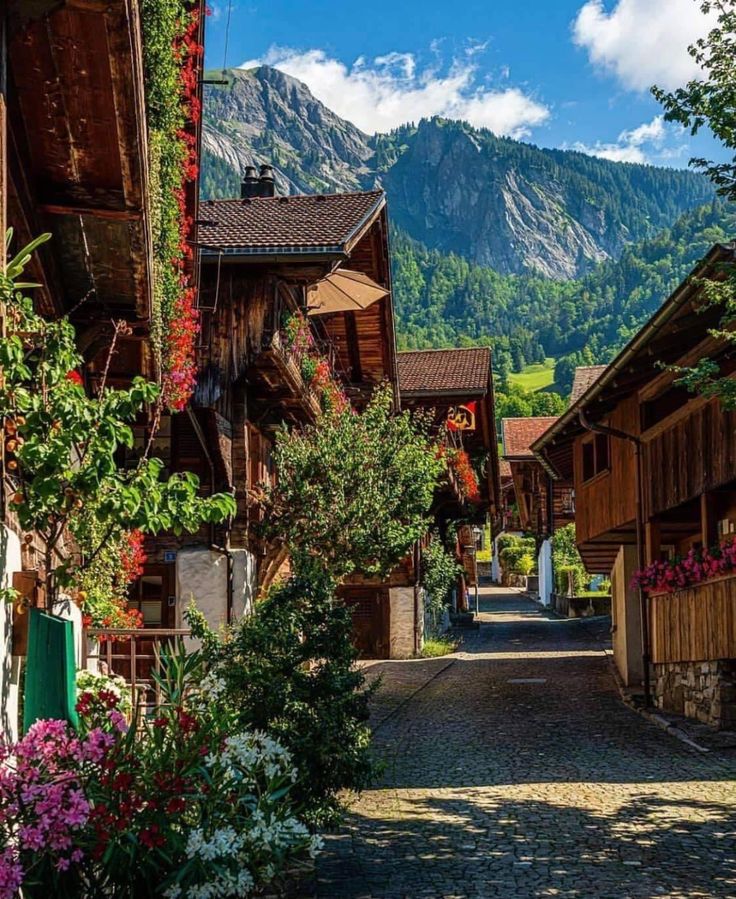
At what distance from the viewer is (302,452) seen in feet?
58.4

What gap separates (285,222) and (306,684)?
11469 millimetres

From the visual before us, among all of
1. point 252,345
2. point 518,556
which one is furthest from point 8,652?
point 518,556

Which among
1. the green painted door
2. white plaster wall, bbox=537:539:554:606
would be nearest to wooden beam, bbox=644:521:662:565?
the green painted door

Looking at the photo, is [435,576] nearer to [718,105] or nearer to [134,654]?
[134,654]

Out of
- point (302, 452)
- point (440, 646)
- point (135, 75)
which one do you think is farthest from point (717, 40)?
point (440, 646)

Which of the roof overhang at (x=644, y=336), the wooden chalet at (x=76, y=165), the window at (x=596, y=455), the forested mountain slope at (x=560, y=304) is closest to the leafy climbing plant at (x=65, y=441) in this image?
the wooden chalet at (x=76, y=165)

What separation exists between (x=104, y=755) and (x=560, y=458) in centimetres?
2324

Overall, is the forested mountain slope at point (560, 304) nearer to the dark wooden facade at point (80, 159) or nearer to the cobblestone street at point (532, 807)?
the cobblestone street at point (532, 807)

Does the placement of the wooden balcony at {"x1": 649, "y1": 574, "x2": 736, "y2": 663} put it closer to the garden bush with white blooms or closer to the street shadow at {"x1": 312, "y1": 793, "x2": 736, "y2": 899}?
the street shadow at {"x1": 312, "y1": 793, "x2": 736, "y2": 899}

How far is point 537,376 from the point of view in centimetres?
16188

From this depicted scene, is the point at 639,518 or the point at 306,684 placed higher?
the point at 639,518

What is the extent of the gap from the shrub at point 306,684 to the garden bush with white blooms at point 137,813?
4.23 ft

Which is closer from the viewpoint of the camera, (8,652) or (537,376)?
(8,652)

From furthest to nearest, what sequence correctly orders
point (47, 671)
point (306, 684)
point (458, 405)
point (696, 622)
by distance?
point (458, 405) → point (696, 622) → point (306, 684) → point (47, 671)
